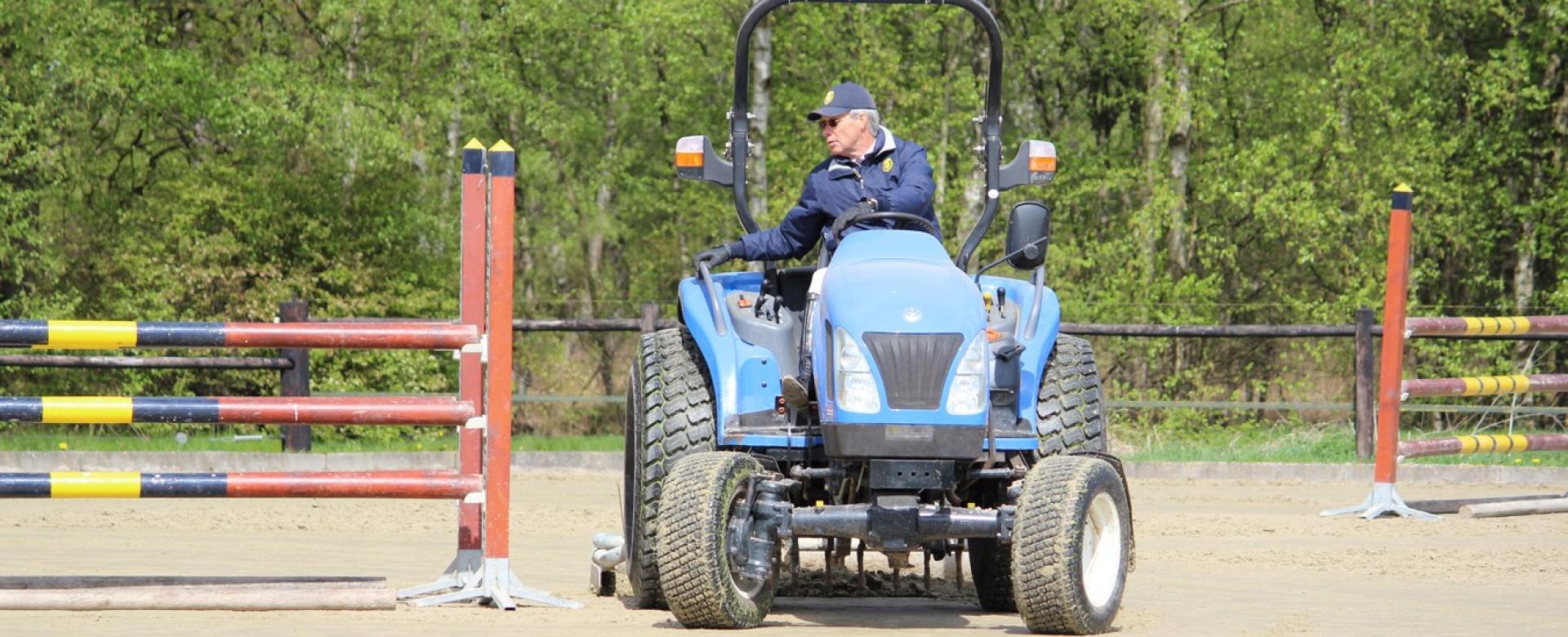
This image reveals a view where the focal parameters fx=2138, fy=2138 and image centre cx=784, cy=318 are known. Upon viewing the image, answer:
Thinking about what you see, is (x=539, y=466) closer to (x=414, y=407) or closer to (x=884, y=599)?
(x=884, y=599)

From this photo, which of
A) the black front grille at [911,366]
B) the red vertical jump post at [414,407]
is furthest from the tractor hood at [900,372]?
the red vertical jump post at [414,407]

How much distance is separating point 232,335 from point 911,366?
2.43 metres

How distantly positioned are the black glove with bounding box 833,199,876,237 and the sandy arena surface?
53.4 inches

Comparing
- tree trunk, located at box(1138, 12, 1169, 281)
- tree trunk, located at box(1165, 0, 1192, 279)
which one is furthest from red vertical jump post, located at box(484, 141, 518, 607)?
tree trunk, located at box(1165, 0, 1192, 279)

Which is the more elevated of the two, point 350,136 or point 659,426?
point 350,136

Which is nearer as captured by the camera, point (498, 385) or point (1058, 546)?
point (1058, 546)

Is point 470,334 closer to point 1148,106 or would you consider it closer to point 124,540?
point 124,540

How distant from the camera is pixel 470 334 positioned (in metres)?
7.60

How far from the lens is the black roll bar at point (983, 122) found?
25.9 ft

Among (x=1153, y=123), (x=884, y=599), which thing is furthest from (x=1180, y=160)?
(x=884, y=599)

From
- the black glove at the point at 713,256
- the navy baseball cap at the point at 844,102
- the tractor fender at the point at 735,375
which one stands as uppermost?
the navy baseball cap at the point at 844,102

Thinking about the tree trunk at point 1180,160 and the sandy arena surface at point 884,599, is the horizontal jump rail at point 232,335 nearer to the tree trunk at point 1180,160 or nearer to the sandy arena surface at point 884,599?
the sandy arena surface at point 884,599

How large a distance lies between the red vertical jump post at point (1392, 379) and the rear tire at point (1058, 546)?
5.83m

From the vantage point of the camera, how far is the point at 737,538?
6754mm
